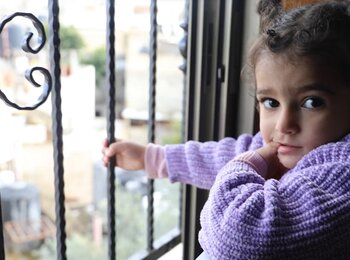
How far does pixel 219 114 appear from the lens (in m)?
1.05

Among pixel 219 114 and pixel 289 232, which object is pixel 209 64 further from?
pixel 289 232

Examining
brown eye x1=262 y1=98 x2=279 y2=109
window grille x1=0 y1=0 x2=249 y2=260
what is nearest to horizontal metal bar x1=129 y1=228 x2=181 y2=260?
window grille x1=0 y1=0 x2=249 y2=260

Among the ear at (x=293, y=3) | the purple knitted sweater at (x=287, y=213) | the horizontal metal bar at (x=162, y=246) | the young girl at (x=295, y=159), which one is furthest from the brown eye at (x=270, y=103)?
the horizontal metal bar at (x=162, y=246)

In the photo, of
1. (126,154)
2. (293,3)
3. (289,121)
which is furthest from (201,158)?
(293,3)

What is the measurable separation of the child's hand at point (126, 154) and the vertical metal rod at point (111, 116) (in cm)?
1

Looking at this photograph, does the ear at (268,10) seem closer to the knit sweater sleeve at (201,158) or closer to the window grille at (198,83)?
the window grille at (198,83)

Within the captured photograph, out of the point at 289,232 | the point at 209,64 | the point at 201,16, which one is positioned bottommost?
the point at 289,232

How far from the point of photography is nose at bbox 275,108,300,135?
0.69m

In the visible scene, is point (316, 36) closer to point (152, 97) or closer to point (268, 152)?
point (268, 152)

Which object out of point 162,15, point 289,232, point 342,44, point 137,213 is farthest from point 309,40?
point 137,213

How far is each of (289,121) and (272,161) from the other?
5.2 inches

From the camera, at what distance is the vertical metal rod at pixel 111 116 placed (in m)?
0.84

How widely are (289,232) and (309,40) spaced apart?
31cm

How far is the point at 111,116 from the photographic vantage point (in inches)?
34.6
